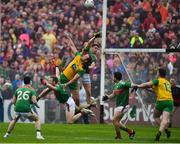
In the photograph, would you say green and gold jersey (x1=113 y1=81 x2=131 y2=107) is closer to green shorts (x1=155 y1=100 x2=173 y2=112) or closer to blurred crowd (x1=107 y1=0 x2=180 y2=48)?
green shorts (x1=155 y1=100 x2=173 y2=112)

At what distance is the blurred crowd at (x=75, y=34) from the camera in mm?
35625

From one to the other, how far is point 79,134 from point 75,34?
41.8ft

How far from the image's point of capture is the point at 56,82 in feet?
107

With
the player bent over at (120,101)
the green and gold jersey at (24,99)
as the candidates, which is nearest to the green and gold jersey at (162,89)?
the player bent over at (120,101)

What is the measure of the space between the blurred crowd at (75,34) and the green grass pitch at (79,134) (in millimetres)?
2788

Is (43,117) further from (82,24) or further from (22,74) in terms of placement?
(82,24)

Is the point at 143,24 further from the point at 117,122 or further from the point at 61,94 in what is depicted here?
the point at 117,122

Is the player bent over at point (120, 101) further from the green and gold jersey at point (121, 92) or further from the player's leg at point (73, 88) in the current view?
the player's leg at point (73, 88)

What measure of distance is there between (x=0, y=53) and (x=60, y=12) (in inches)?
144

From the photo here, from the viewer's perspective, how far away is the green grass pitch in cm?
2730

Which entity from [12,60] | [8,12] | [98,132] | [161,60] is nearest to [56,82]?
[98,132]

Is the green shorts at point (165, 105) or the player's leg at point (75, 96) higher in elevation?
the player's leg at point (75, 96)

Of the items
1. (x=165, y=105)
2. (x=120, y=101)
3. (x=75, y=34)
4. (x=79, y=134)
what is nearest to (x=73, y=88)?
(x=79, y=134)

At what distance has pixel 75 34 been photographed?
42281 millimetres
